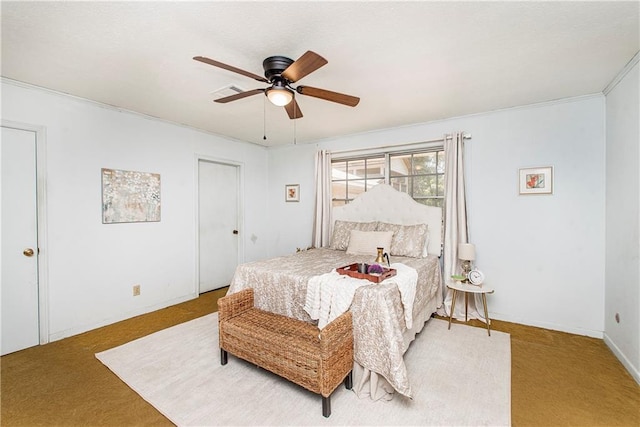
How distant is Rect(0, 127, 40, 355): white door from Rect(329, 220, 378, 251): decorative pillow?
324 cm

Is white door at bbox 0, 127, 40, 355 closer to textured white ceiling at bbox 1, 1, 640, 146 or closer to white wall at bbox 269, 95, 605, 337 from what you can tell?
textured white ceiling at bbox 1, 1, 640, 146

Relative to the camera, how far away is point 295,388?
2102 millimetres

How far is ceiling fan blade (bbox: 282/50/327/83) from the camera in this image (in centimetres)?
168

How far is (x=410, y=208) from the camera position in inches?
154

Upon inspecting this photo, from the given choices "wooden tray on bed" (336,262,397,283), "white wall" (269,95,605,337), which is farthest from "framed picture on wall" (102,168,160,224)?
"white wall" (269,95,605,337)

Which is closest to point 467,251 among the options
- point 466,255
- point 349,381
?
point 466,255

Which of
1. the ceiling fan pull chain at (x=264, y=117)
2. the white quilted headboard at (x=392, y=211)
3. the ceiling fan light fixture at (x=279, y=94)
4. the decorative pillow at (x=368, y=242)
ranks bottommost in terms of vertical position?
the decorative pillow at (x=368, y=242)

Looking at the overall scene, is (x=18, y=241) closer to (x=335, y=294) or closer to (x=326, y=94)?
(x=335, y=294)

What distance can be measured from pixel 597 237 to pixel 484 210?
104cm

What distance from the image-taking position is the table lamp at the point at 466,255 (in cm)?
327

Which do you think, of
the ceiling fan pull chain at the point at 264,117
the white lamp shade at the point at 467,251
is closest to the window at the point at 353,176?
the ceiling fan pull chain at the point at 264,117

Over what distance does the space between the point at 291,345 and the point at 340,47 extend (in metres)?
2.10

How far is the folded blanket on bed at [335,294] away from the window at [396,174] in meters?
1.86

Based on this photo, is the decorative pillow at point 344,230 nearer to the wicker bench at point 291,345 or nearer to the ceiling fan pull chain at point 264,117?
the ceiling fan pull chain at point 264,117
